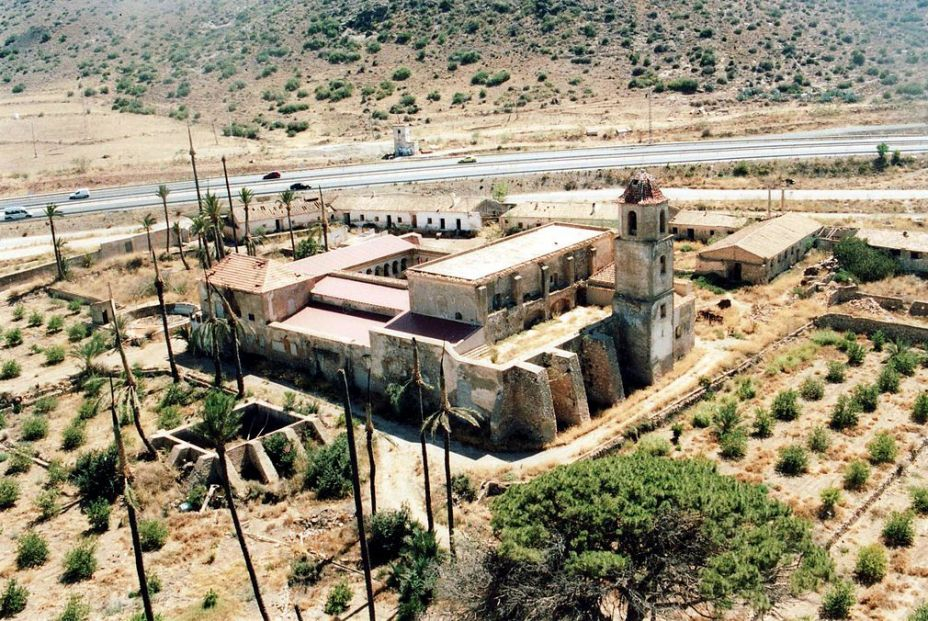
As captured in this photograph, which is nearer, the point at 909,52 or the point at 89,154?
the point at 89,154

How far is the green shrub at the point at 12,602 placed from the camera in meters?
22.5

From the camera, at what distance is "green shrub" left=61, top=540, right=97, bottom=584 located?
2386 cm

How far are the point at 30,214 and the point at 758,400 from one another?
57.5 m

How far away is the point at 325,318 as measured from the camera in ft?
122

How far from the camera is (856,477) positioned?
26.2m

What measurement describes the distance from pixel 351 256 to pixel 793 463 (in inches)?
951

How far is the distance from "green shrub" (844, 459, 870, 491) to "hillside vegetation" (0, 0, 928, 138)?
256 ft

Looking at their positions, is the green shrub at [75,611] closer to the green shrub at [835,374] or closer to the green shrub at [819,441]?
the green shrub at [819,441]

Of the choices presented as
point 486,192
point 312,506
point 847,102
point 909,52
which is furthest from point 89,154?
point 909,52

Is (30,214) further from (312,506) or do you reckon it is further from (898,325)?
(898,325)

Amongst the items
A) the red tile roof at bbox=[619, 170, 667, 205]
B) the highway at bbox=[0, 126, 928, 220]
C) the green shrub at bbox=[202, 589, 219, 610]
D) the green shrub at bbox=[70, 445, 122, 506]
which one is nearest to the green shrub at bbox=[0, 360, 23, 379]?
the green shrub at bbox=[70, 445, 122, 506]

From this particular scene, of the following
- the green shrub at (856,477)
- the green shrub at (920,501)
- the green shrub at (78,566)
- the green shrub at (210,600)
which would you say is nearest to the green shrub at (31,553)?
the green shrub at (78,566)

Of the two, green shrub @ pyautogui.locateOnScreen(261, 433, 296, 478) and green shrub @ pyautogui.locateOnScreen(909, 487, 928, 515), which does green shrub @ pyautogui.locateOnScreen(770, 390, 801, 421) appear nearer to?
green shrub @ pyautogui.locateOnScreen(909, 487, 928, 515)

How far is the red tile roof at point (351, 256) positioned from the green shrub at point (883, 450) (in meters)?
24.1
